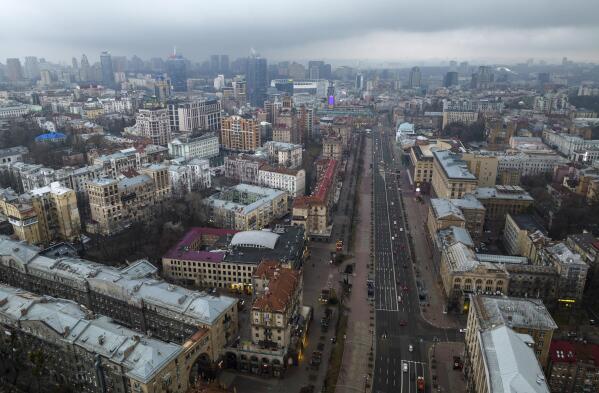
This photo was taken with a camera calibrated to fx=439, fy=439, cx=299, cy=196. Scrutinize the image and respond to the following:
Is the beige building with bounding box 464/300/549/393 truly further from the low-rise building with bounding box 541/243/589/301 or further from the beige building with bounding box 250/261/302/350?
the low-rise building with bounding box 541/243/589/301

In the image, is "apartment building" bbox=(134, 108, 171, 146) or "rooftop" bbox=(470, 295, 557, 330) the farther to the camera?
"apartment building" bbox=(134, 108, 171, 146)

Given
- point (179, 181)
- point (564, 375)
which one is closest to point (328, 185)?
point (179, 181)

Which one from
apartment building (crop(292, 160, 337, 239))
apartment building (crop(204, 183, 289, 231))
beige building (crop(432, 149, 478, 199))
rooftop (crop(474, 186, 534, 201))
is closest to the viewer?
apartment building (crop(292, 160, 337, 239))

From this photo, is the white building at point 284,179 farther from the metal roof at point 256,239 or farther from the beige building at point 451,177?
the metal roof at point 256,239

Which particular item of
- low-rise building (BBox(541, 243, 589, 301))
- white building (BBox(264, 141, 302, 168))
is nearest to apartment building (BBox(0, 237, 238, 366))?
low-rise building (BBox(541, 243, 589, 301))

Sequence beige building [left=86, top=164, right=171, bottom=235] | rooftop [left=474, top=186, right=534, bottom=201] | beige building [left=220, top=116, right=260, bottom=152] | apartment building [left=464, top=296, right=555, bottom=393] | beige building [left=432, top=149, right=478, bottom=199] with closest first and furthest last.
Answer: apartment building [left=464, top=296, right=555, bottom=393] → beige building [left=86, top=164, right=171, bottom=235] → rooftop [left=474, top=186, right=534, bottom=201] → beige building [left=432, top=149, right=478, bottom=199] → beige building [left=220, top=116, right=260, bottom=152]

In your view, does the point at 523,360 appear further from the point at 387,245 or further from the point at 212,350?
the point at 387,245

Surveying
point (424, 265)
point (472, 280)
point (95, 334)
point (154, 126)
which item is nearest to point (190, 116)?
point (154, 126)
